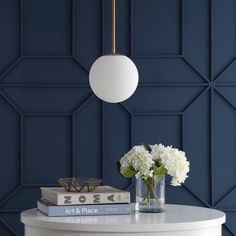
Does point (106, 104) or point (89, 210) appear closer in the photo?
point (89, 210)

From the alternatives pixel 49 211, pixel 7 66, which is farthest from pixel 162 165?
pixel 7 66

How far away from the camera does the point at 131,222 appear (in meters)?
2.61

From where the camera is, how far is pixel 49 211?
8.89ft

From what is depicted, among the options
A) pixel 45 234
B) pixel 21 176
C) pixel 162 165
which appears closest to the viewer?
pixel 45 234

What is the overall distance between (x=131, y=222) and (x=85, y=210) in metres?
0.22

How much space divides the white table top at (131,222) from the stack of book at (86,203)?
33mm

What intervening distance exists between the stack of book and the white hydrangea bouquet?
0.41 ft

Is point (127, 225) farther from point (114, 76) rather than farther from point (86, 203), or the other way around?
point (114, 76)

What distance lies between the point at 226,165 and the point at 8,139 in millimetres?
1221

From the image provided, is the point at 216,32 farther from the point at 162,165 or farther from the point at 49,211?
the point at 49,211

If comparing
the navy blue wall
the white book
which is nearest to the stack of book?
the white book

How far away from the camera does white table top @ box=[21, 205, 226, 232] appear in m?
2.54

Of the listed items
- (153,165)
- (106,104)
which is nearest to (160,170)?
(153,165)

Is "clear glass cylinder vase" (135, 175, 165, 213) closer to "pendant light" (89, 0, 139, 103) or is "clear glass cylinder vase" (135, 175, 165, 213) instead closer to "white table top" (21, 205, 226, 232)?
"white table top" (21, 205, 226, 232)
